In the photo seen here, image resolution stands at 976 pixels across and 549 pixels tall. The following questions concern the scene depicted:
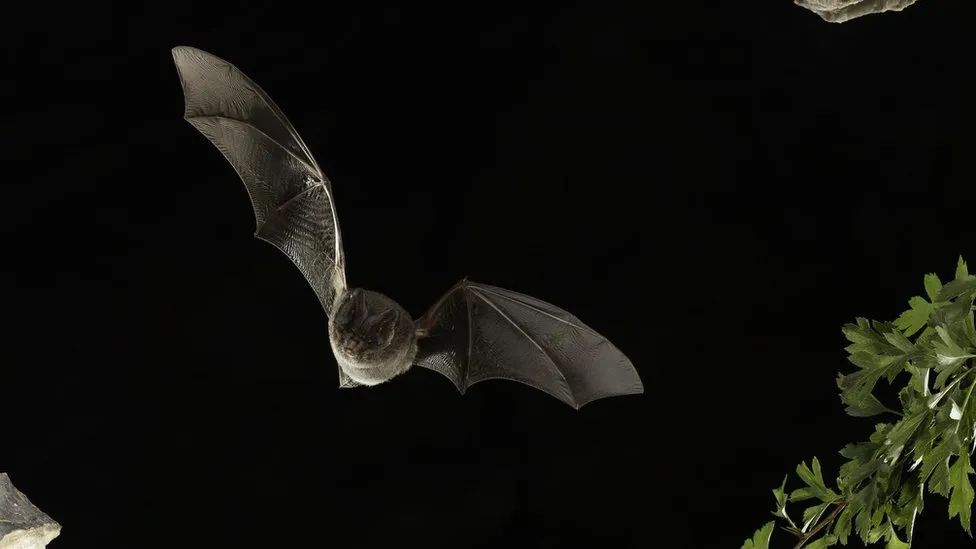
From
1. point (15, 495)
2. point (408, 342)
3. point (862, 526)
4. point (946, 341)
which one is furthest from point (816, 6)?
point (15, 495)

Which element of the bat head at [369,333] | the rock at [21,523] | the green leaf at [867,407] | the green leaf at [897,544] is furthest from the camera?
the bat head at [369,333]

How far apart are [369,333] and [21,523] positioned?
86 cm

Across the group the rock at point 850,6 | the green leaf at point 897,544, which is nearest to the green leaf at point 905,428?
the green leaf at point 897,544

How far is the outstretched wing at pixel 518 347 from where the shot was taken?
252 centimetres

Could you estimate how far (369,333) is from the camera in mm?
2395

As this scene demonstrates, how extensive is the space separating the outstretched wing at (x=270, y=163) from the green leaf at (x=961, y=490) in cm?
148

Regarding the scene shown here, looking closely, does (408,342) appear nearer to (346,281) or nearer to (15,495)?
(346,281)

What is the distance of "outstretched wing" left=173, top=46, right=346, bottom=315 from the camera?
254 cm

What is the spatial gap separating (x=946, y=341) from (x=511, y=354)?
4.52ft

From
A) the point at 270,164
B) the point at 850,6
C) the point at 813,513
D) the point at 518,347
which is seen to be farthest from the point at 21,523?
the point at 850,6

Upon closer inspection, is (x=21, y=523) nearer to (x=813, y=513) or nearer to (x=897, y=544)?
(x=813, y=513)

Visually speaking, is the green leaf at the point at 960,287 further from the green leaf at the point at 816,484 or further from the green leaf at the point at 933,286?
the green leaf at the point at 816,484

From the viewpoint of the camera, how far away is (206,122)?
8.66 feet

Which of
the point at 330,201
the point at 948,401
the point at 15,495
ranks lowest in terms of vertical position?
the point at 15,495
